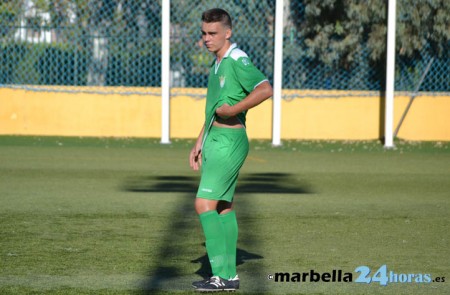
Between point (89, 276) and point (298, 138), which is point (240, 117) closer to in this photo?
point (89, 276)

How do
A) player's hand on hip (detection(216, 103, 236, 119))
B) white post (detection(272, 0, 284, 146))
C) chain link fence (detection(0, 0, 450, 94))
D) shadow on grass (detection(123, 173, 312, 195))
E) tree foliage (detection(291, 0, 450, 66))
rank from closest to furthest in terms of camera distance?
1. player's hand on hip (detection(216, 103, 236, 119))
2. shadow on grass (detection(123, 173, 312, 195))
3. white post (detection(272, 0, 284, 146))
4. chain link fence (detection(0, 0, 450, 94))
5. tree foliage (detection(291, 0, 450, 66))

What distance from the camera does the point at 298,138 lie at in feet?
65.9

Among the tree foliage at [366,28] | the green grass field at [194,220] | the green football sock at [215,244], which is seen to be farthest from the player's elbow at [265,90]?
the tree foliage at [366,28]

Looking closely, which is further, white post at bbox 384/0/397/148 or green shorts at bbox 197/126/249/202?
white post at bbox 384/0/397/148

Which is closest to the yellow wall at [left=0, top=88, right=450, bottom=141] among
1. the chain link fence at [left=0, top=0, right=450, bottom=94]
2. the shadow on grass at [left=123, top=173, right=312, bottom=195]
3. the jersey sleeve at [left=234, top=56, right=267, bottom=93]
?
the chain link fence at [left=0, top=0, right=450, bottom=94]

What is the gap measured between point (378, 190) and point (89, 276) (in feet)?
20.2

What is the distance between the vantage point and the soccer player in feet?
21.2

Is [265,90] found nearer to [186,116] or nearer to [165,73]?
[165,73]

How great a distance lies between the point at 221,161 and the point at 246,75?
56 cm

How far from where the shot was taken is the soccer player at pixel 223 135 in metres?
6.45

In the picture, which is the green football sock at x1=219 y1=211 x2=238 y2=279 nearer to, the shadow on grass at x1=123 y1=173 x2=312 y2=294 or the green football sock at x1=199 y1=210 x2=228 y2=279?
the green football sock at x1=199 y1=210 x2=228 y2=279

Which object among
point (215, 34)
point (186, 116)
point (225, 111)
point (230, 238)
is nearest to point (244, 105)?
point (225, 111)

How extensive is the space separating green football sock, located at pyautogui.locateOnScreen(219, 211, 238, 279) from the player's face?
1086 millimetres

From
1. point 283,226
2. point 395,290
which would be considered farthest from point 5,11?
point 395,290
